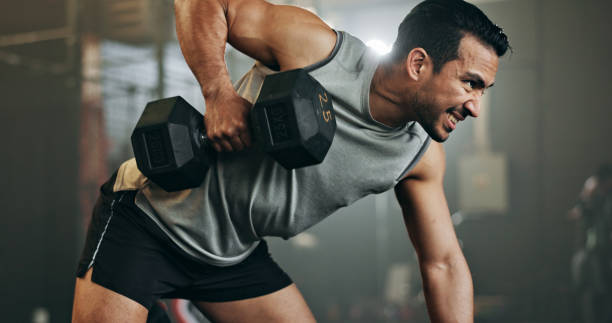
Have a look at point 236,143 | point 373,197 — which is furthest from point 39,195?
point 236,143

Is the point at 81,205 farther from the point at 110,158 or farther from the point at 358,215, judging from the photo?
the point at 358,215

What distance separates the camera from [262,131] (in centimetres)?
97

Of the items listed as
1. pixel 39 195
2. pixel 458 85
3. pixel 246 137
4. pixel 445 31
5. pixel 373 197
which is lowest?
pixel 373 197

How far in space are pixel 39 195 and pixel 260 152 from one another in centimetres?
322

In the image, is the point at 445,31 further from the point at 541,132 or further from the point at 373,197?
the point at 541,132

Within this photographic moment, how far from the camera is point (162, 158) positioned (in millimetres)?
1080

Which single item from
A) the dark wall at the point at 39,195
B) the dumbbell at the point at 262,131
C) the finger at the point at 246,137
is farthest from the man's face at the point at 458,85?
the dark wall at the point at 39,195

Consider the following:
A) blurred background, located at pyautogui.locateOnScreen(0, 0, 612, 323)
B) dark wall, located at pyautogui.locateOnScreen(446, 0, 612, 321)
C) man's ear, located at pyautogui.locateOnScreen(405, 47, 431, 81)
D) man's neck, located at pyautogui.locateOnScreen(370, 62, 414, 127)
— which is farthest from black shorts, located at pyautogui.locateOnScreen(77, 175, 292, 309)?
dark wall, located at pyautogui.locateOnScreen(446, 0, 612, 321)

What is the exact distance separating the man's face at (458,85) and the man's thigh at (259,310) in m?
0.64

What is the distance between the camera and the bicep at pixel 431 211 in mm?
1365

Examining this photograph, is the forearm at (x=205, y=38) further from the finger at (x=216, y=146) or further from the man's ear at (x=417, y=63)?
the man's ear at (x=417, y=63)

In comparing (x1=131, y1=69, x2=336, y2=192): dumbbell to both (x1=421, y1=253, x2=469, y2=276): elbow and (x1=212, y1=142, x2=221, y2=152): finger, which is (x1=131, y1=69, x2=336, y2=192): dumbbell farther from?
(x1=421, y1=253, x2=469, y2=276): elbow

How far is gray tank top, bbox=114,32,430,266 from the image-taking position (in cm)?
117

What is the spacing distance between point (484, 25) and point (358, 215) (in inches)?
161
